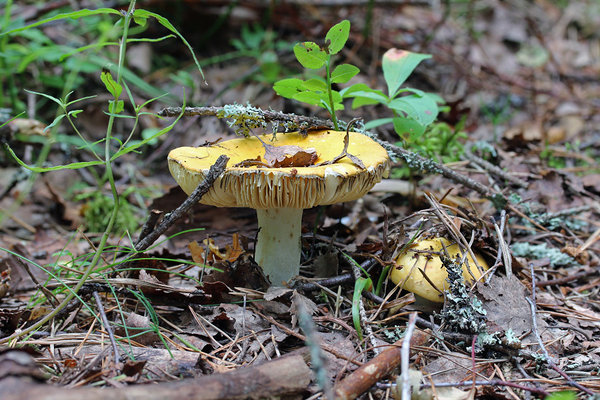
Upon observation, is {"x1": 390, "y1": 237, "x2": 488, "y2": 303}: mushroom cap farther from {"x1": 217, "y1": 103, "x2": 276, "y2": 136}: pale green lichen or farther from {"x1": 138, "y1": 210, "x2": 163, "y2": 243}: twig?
{"x1": 138, "y1": 210, "x2": 163, "y2": 243}: twig

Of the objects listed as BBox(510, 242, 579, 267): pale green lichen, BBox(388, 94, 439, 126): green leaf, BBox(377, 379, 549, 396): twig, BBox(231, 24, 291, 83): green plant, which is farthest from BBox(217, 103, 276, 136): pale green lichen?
BBox(231, 24, 291, 83): green plant

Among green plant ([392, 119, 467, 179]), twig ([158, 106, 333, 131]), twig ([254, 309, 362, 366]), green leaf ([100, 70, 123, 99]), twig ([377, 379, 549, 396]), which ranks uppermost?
green leaf ([100, 70, 123, 99])

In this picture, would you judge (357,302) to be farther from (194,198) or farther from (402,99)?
(402,99)

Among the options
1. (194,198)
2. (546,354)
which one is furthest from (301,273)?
(546,354)

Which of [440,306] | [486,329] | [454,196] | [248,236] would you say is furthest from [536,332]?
[248,236]

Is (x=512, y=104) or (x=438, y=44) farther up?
(x=438, y=44)

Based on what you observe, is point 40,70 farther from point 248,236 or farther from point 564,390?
point 564,390
